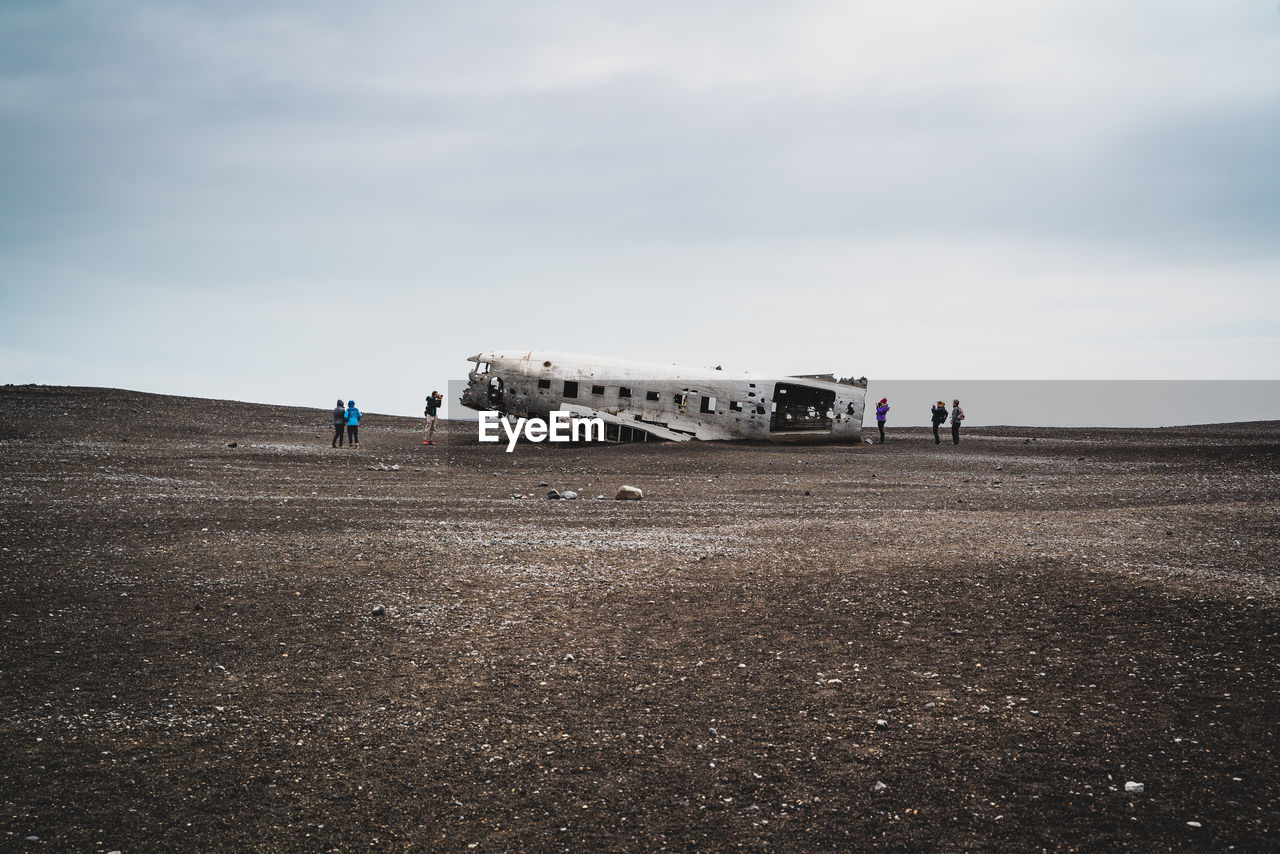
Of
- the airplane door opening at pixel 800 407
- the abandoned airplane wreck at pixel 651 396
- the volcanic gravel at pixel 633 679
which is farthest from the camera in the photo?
the airplane door opening at pixel 800 407

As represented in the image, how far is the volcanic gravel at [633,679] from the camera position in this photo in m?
5.89

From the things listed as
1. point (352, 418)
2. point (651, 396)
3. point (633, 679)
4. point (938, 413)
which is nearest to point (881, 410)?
point (938, 413)

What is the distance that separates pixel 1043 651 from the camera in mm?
8977

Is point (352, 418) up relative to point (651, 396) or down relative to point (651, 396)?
down

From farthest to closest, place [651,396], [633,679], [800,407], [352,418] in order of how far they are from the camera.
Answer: [800,407] < [651,396] < [352,418] < [633,679]

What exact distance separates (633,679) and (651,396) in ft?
95.2

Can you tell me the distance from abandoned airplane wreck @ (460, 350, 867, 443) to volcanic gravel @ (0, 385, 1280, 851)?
19101 mm

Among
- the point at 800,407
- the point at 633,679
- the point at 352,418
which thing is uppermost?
the point at 800,407

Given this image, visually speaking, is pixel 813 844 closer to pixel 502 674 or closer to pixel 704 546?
pixel 502 674

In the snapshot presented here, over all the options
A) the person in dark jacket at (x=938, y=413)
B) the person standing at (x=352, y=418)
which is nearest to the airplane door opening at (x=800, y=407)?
the person in dark jacket at (x=938, y=413)

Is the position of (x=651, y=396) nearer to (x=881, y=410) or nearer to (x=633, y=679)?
(x=881, y=410)

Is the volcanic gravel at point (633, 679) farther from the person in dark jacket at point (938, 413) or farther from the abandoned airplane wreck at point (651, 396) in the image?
the person in dark jacket at point (938, 413)

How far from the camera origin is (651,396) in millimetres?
37062

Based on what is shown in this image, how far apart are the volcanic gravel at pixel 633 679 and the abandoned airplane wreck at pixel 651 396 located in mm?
19101
